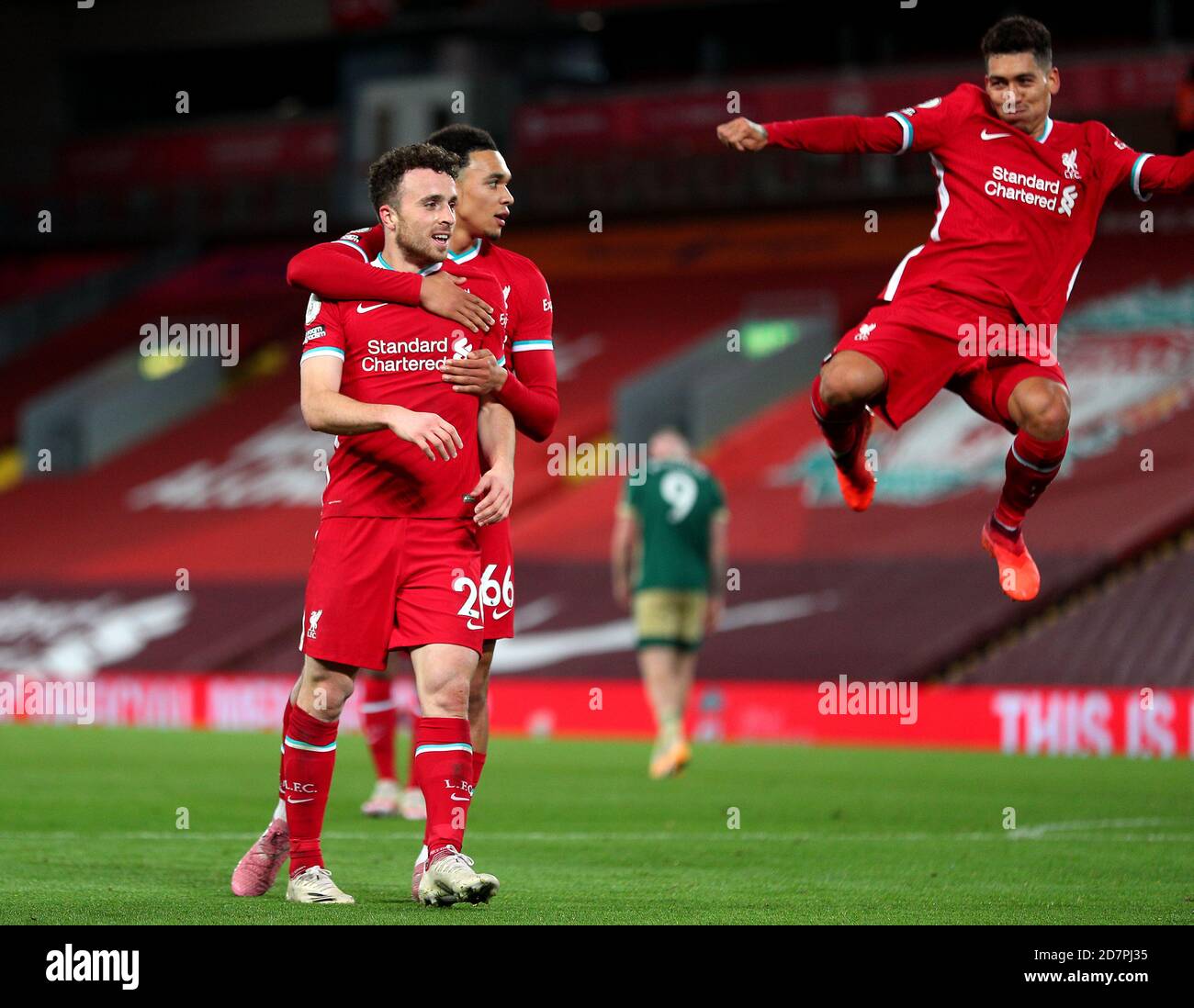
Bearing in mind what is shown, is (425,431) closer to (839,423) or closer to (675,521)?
(839,423)

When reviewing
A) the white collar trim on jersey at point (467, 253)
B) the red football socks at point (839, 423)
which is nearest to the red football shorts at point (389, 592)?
the white collar trim on jersey at point (467, 253)

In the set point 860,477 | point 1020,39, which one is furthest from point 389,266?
point 1020,39

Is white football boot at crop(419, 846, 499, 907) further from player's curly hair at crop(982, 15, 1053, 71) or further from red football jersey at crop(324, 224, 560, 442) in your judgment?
player's curly hair at crop(982, 15, 1053, 71)

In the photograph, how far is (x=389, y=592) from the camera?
6.49m

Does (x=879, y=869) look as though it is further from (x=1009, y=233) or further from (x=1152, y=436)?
(x=1152, y=436)

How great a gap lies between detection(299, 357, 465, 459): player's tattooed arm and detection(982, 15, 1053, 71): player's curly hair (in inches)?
107

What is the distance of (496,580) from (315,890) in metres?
1.17

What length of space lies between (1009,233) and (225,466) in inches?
814

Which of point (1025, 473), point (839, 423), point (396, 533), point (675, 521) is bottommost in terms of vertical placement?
point (396, 533)

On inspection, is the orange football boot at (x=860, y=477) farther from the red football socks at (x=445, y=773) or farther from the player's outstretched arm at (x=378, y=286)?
the red football socks at (x=445, y=773)

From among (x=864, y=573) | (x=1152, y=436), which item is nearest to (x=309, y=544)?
(x=864, y=573)

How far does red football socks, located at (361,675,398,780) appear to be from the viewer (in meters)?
10.1

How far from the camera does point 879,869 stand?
7715 millimetres

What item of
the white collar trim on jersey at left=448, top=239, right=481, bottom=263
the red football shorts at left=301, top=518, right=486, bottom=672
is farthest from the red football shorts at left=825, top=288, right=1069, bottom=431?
the red football shorts at left=301, top=518, right=486, bottom=672
